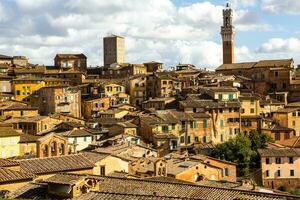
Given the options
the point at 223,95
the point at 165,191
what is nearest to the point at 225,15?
the point at 223,95

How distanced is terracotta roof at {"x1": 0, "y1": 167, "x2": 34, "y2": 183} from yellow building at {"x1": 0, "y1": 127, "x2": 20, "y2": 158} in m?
26.2

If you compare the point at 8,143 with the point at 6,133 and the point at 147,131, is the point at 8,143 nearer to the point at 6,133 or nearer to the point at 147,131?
the point at 6,133

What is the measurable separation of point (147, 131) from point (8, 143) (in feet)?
52.8

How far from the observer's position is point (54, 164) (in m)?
29.0

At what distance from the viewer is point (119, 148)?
155 feet

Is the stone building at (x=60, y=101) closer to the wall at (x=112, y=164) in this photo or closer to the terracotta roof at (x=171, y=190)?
the wall at (x=112, y=164)

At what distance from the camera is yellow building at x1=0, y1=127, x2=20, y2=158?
50.7 metres

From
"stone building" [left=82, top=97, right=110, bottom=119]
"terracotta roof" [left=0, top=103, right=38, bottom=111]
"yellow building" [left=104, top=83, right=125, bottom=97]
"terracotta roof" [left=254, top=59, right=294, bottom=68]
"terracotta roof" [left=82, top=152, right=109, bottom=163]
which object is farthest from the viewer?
"terracotta roof" [left=254, top=59, right=294, bottom=68]

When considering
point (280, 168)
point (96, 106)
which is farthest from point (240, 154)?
point (96, 106)

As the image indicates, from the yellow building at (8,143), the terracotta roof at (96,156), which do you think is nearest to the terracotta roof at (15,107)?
the yellow building at (8,143)

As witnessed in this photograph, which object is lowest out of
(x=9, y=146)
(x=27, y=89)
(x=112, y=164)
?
(x=112, y=164)

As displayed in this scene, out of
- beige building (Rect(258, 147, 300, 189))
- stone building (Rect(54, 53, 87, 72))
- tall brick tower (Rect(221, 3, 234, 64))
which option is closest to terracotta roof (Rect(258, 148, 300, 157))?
beige building (Rect(258, 147, 300, 189))

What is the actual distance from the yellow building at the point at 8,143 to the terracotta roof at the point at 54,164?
879 inches

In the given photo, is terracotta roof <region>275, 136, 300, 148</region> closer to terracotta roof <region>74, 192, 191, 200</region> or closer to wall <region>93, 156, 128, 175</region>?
wall <region>93, 156, 128, 175</region>
